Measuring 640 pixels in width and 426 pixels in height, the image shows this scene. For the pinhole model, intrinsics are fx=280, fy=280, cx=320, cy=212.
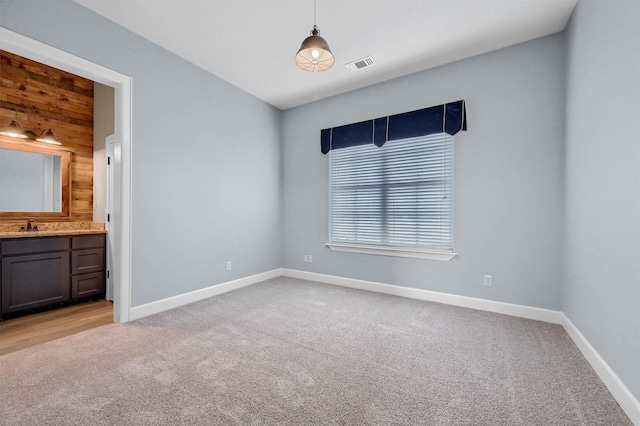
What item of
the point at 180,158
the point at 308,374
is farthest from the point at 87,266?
the point at 308,374

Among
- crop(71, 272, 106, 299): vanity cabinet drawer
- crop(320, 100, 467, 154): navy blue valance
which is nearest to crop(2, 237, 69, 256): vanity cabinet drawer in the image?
crop(71, 272, 106, 299): vanity cabinet drawer

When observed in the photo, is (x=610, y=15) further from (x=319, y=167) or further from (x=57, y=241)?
(x=57, y=241)

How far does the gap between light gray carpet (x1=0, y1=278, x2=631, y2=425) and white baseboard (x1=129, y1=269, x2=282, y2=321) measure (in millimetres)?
136

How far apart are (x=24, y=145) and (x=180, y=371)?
372 centimetres

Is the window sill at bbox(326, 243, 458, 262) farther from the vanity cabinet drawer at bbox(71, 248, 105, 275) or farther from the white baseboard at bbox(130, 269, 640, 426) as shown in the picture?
the vanity cabinet drawer at bbox(71, 248, 105, 275)

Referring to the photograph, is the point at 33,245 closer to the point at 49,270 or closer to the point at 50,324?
the point at 49,270

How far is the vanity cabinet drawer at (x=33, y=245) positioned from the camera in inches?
116

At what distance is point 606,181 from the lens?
1876 millimetres

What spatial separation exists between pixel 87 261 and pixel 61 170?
4.42 feet

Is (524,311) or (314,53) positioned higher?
(314,53)

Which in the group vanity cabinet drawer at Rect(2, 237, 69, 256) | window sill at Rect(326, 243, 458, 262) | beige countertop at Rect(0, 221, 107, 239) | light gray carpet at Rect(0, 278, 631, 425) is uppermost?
beige countertop at Rect(0, 221, 107, 239)

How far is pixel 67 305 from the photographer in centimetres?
345

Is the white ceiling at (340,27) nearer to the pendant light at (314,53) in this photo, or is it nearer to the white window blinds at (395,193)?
the pendant light at (314,53)

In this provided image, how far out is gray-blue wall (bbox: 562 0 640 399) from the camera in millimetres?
1569
